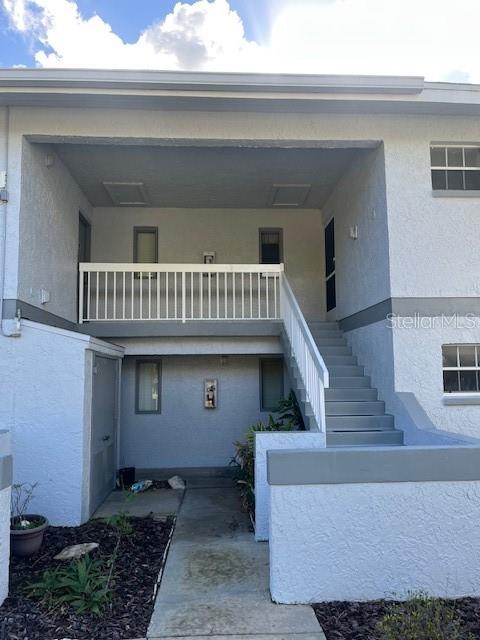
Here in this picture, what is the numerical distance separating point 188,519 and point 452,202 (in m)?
6.08

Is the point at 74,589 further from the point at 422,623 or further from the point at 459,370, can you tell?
the point at 459,370

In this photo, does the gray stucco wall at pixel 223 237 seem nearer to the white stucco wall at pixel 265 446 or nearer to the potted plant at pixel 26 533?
the white stucco wall at pixel 265 446

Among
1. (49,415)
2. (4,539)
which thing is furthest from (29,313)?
(4,539)

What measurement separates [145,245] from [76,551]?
Answer: 6.87m

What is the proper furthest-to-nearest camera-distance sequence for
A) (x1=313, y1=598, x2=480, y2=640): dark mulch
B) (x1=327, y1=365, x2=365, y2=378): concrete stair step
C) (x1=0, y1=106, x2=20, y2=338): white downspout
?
(x1=327, y1=365, x2=365, y2=378): concrete stair step → (x1=0, y1=106, x2=20, y2=338): white downspout → (x1=313, y1=598, x2=480, y2=640): dark mulch

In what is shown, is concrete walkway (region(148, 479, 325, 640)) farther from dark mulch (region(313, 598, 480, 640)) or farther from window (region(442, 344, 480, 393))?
window (region(442, 344, 480, 393))

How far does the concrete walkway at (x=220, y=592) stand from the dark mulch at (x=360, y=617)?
10 centimetres

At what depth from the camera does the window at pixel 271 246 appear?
1100 cm

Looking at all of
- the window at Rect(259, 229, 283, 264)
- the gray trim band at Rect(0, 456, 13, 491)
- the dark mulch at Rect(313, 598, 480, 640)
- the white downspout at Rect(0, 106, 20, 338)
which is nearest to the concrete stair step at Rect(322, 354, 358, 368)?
the window at Rect(259, 229, 283, 264)

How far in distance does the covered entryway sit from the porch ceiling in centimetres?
351

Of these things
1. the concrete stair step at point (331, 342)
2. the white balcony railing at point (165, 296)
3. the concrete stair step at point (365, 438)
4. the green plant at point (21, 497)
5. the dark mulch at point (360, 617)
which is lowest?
the dark mulch at point (360, 617)

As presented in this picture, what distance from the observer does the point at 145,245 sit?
35.7 ft

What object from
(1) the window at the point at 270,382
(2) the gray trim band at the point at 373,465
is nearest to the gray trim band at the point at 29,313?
(1) the window at the point at 270,382

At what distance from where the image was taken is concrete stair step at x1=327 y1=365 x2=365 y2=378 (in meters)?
8.16
